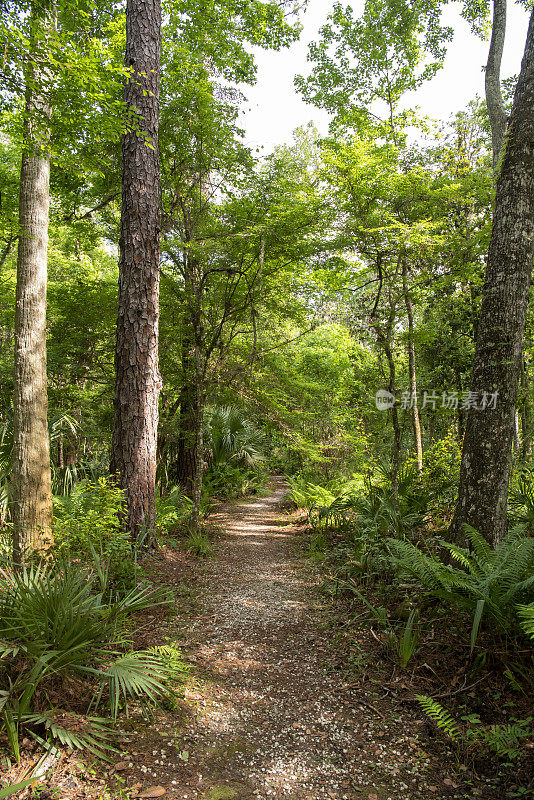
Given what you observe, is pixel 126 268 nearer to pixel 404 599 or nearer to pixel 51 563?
pixel 51 563

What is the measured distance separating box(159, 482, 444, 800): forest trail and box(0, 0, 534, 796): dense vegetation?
30 centimetres

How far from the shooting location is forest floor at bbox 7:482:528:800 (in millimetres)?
1978

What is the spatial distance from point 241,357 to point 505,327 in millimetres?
4405

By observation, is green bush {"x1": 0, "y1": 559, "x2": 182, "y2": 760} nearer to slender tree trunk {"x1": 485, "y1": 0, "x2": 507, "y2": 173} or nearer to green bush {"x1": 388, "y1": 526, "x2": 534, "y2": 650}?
green bush {"x1": 388, "y1": 526, "x2": 534, "y2": 650}

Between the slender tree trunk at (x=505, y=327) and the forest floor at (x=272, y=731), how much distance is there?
1716 mm

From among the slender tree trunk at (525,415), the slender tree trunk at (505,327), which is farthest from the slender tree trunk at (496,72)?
the slender tree trunk at (525,415)

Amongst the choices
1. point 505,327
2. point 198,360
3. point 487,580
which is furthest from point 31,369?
point 505,327

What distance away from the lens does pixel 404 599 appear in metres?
3.64

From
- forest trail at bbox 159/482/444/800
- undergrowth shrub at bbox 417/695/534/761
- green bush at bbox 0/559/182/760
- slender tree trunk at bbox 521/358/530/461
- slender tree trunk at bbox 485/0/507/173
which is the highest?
slender tree trunk at bbox 485/0/507/173

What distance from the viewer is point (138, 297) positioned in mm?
4793

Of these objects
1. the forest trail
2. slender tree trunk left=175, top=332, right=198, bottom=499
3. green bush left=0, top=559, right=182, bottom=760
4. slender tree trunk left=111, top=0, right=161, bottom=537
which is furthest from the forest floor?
slender tree trunk left=175, top=332, right=198, bottom=499

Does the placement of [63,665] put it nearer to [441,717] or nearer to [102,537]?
[102,537]

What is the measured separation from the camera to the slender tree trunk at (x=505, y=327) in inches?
142

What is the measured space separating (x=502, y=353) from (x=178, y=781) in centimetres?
372
